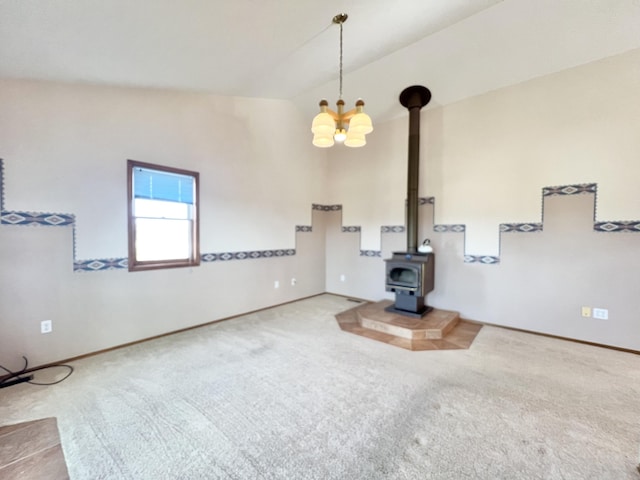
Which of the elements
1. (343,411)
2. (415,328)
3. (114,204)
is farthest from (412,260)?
(114,204)

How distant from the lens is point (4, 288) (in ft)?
7.79

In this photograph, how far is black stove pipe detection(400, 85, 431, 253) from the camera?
Result: 12.4 feet

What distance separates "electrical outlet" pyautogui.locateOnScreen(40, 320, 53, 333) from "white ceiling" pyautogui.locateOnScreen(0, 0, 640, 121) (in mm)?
2159

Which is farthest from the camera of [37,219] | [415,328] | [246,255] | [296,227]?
[296,227]

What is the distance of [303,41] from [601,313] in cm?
436

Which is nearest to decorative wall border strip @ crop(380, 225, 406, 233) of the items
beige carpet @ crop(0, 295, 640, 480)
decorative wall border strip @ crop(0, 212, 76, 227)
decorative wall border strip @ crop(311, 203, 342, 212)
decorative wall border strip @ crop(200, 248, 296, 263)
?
decorative wall border strip @ crop(311, 203, 342, 212)

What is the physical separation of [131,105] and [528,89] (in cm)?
468

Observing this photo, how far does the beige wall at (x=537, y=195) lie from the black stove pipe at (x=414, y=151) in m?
0.47

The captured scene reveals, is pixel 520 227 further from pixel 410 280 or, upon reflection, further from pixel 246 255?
pixel 246 255

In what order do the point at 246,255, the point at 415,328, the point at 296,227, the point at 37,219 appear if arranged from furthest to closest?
1. the point at 296,227
2. the point at 246,255
3. the point at 415,328
4. the point at 37,219

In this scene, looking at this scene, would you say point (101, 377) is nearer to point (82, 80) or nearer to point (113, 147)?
point (113, 147)

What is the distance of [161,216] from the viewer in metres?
3.37

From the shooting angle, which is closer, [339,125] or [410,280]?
[339,125]

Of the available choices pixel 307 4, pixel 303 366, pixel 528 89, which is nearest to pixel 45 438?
pixel 303 366
